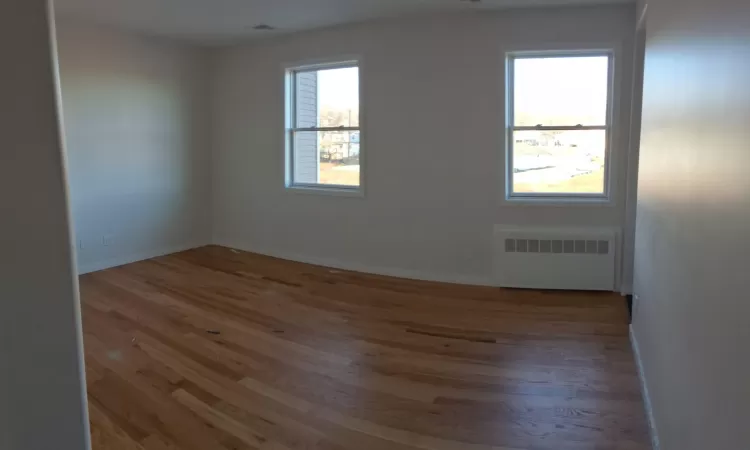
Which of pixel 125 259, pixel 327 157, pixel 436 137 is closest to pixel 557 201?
pixel 436 137

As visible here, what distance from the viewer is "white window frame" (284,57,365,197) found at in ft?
18.3

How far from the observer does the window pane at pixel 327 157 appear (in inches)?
228

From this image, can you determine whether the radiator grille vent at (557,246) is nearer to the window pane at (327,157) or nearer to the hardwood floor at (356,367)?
the hardwood floor at (356,367)

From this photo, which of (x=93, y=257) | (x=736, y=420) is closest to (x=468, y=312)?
(x=736, y=420)

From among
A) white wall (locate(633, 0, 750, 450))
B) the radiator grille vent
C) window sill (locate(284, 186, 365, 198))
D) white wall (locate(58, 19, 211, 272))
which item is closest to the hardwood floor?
the radiator grille vent

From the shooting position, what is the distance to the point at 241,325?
4.11 meters

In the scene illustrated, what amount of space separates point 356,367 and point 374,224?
2.45 meters

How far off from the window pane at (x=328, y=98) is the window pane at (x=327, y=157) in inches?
5.0

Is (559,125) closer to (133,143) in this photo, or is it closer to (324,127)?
(324,127)

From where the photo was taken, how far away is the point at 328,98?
19.6 ft

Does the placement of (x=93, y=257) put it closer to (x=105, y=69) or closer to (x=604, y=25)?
(x=105, y=69)

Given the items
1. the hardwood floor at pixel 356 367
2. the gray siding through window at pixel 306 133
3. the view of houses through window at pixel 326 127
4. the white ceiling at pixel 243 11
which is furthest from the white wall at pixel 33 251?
the gray siding through window at pixel 306 133

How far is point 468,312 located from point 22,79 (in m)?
3.81

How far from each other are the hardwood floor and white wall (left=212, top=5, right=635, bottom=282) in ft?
1.86
